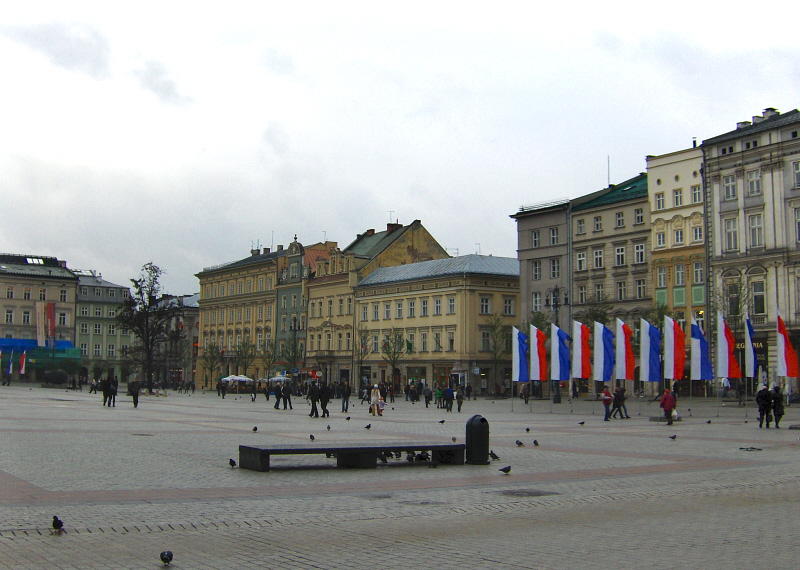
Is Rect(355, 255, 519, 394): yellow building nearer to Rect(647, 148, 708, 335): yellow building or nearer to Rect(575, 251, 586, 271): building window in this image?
Rect(575, 251, 586, 271): building window

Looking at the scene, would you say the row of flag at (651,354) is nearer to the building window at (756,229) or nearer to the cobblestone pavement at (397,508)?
the cobblestone pavement at (397,508)

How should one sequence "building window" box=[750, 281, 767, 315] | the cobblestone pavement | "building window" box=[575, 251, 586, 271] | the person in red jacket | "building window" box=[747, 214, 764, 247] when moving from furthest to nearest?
"building window" box=[575, 251, 586, 271] < "building window" box=[747, 214, 764, 247] < "building window" box=[750, 281, 767, 315] < the person in red jacket < the cobblestone pavement

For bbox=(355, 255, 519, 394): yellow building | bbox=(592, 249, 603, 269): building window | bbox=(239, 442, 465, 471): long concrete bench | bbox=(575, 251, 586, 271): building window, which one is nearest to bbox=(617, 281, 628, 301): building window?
bbox=(592, 249, 603, 269): building window

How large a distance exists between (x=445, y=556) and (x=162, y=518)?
4053mm

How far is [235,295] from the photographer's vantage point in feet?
400

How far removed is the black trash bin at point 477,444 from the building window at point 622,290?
56882 mm

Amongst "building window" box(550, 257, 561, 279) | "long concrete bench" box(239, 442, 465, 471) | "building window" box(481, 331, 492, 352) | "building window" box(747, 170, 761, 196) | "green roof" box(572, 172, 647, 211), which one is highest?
"green roof" box(572, 172, 647, 211)

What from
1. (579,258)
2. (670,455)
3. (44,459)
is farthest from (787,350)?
(579,258)

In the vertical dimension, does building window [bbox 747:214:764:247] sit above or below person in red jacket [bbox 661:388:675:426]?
above

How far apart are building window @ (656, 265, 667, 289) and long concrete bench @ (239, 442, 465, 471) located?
5422cm

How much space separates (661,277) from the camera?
70.8 meters

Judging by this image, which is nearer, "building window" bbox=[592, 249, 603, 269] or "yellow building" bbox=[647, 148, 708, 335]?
"yellow building" bbox=[647, 148, 708, 335]

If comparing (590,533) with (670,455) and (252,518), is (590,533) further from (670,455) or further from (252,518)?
(670,455)

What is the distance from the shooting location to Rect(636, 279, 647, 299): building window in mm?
72188
